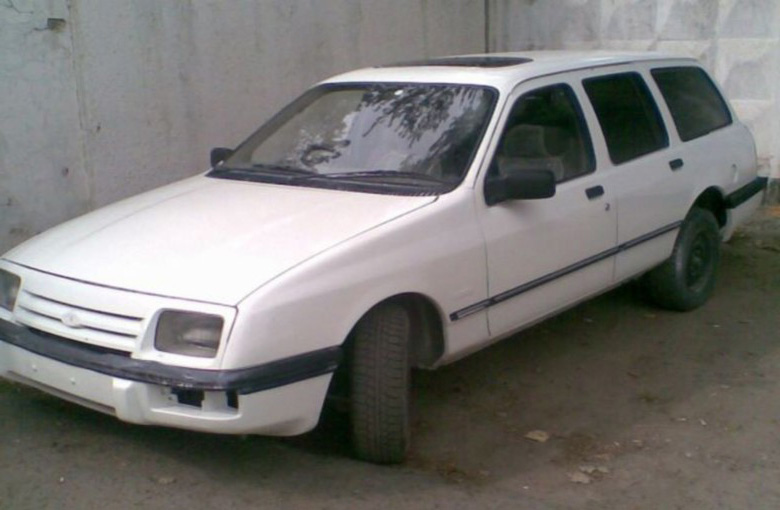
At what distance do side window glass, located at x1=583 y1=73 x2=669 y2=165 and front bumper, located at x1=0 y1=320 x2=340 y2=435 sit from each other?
2.48m

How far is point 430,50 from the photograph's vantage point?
31.0 feet

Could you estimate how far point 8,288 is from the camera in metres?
4.45

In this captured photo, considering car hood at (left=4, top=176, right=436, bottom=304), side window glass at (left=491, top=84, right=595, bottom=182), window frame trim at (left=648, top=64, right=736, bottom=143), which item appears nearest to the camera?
car hood at (left=4, top=176, right=436, bottom=304)

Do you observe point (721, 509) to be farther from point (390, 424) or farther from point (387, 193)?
point (387, 193)

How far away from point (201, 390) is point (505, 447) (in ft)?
5.36

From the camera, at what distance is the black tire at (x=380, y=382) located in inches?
164

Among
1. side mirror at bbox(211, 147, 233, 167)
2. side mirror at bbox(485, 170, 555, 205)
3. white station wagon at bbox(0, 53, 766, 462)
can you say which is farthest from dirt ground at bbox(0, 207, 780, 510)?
side mirror at bbox(211, 147, 233, 167)

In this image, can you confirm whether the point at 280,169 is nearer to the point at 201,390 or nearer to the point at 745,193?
the point at 201,390

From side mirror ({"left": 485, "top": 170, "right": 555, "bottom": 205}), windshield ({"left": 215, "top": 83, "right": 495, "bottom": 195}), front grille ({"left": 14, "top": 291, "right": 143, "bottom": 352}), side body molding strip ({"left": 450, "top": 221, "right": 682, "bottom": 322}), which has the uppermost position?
windshield ({"left": 215, "top": 83, "right": 495, "bottom": 195})

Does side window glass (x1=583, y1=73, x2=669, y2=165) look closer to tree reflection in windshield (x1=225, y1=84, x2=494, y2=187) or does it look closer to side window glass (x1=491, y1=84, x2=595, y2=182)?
side window glass (x1=491, y1=84, x2=595, y2=182)

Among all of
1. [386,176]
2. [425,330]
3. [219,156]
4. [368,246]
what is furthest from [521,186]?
[219,156]

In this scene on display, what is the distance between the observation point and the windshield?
4.81m

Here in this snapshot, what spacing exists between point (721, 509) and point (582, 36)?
271 inches

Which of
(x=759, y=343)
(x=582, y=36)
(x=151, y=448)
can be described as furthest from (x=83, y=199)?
(x=582, y=36)
